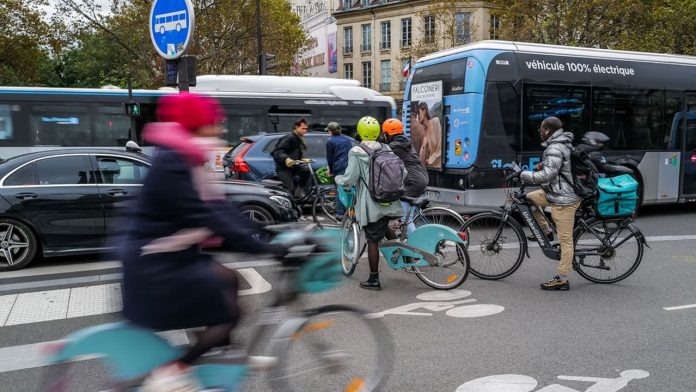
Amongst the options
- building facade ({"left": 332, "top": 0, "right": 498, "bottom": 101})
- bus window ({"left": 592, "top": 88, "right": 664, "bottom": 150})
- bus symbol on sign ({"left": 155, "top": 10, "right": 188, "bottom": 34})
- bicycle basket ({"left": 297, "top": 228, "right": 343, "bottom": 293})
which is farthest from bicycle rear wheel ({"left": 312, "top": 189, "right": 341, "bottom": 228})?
building facade ({"left": 332, "top": 0, "right": 498, "bottom": 101})

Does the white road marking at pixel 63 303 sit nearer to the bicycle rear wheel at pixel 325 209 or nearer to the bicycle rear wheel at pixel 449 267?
the bicycle rear wheel at pixel 449 267

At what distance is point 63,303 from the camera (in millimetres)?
5645

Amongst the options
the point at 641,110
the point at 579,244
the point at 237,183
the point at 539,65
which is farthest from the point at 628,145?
the point at 237,183

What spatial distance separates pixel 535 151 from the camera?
33.9ft

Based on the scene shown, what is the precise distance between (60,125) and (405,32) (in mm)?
41467

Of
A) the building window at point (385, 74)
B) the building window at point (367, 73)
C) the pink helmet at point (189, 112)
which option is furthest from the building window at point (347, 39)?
the pink helmet at point (189, 112)

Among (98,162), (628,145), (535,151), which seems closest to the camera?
(98,162)

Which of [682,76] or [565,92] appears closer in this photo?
[565,92]

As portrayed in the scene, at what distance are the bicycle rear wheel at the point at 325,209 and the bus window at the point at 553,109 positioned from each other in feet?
11.6

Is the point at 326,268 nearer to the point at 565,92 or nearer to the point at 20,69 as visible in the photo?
the point at 565,92

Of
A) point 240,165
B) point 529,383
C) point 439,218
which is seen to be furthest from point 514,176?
point 240,165

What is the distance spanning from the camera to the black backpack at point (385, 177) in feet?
18.8

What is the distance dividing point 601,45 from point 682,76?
1294 cm

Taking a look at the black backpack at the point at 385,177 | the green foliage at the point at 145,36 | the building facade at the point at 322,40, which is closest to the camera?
the black backpack at the point at 385,177
